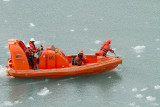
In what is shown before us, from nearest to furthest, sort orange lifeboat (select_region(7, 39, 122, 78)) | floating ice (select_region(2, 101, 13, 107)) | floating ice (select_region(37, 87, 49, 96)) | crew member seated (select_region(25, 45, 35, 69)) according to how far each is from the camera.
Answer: floating ice (select_region(2, 101, 13, 107)) < floating ice (select_region(37, 87, 49, 96)) < orange lifeboat (select_region(7, 39, 122, 78)) < crew member seated (select_region(25, 45, 35, 69))

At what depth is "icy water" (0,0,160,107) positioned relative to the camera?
14203 millimetres

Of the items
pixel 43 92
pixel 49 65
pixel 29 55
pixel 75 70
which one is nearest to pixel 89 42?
pixel 75 70

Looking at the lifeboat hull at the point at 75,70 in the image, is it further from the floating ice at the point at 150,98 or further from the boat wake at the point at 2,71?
the floating ice at the point at 150,98

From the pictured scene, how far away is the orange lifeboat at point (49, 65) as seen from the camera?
48.9ft

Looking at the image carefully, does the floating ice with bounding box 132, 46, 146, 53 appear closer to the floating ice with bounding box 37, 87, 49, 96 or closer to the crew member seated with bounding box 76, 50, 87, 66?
the crew member seated with bounding box 76, 50, 87, 66

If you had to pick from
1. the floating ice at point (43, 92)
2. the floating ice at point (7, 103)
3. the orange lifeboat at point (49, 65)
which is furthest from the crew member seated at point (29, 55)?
the floating ice at point (7, 103)

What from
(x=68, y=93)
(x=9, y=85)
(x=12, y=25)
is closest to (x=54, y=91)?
(x=68, y=93)

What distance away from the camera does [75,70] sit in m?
15.4

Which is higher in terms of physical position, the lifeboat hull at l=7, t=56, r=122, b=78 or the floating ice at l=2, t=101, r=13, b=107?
the lifeboat hull at l=7, t=56, r=122, b=78

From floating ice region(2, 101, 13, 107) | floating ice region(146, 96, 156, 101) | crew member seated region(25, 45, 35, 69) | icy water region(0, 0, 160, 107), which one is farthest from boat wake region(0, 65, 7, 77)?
floating ice region(146, 96, 156, 101)

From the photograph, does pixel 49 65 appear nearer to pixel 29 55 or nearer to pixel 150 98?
pixel 29 55

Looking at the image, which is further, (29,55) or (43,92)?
(29,55)

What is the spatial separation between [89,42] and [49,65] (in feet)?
10.8

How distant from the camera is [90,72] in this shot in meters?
15.7
